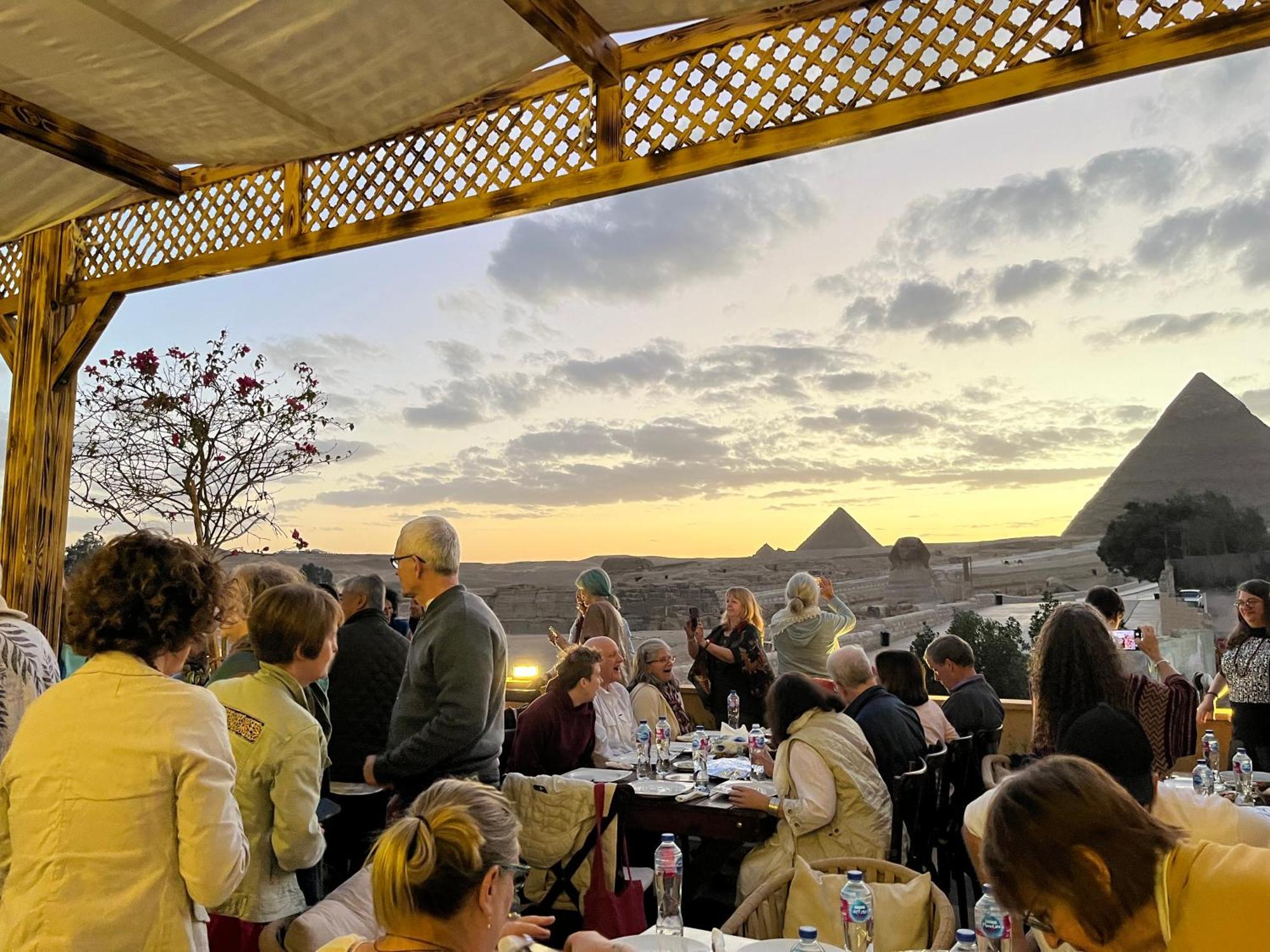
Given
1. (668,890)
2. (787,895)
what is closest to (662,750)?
(787,895)

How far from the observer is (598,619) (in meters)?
5.35

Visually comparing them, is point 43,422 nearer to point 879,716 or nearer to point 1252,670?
point 879,716

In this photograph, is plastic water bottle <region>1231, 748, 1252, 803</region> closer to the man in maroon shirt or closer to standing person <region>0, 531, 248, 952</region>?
the man in maroon shirt

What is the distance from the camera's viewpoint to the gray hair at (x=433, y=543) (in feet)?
9.82

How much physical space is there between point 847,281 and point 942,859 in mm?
5402

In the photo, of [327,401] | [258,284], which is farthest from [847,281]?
[258,284]

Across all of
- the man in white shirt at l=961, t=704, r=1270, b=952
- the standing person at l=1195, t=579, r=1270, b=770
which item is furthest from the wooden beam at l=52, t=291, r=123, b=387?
the standing person at l=1195, t=579, r=1270, b=770

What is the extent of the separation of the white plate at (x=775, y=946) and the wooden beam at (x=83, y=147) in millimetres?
3680

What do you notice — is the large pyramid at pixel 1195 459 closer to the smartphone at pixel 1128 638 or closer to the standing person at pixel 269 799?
the smartphone at pixel 1128 638

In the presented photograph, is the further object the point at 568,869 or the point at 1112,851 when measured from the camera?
the point at 568,869

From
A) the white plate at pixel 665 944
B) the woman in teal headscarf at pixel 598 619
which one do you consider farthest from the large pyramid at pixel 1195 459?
the white plate at pixel 665 944

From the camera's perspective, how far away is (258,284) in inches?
373

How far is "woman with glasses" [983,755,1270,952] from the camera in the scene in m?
1.36

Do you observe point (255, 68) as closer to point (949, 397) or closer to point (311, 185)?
point (311, 185)
